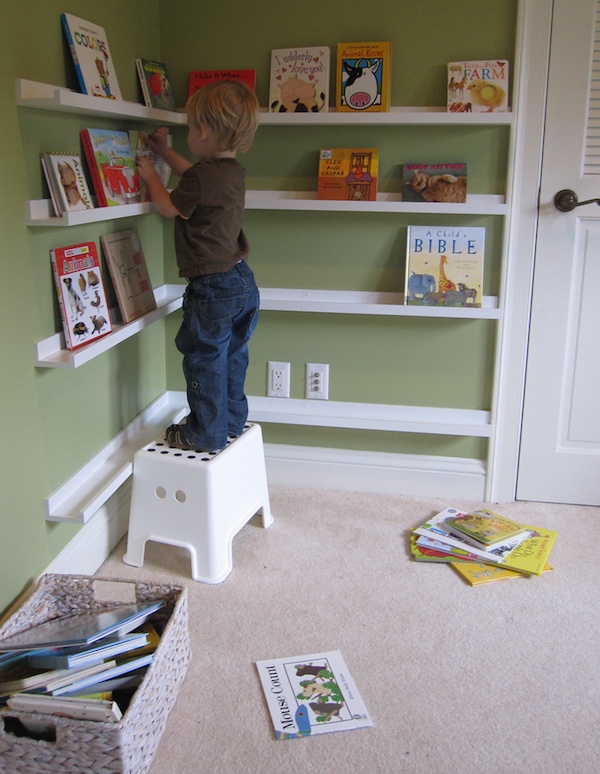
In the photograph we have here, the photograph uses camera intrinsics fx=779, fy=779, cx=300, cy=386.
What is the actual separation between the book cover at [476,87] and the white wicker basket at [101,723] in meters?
1.66

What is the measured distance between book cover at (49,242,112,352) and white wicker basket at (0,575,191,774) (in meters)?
0.61

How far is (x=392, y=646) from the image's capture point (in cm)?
195

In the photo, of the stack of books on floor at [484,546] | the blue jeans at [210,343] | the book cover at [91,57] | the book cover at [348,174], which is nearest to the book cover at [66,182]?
the book cover at [91,57]

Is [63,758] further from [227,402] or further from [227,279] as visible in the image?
[227,279]

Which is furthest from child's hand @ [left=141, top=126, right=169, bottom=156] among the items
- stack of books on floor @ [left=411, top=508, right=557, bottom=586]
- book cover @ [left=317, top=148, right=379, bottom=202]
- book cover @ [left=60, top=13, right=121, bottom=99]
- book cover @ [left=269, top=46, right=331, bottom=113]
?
stack of books on floor @ [left=411, top=508, right=557, bottom=586]

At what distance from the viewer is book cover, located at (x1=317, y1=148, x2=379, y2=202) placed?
2.49 metres

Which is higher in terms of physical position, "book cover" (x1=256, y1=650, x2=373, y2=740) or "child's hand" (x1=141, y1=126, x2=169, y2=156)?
"child's hand" (x1=141, y1=126, x2=169, y2=156)

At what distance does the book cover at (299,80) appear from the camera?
248 cm

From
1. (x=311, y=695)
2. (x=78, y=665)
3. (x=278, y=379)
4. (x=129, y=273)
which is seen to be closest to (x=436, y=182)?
(x=278, y=379)

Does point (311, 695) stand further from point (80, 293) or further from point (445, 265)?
point (445, 265)

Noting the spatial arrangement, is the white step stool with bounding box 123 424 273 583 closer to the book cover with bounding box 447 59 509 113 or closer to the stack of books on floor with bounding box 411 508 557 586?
the stack of books on floor with bounding box 411 508 557 586

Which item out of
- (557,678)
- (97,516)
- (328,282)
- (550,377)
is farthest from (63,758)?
(550,377)

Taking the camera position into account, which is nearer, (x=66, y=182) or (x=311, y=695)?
(x=311, y=695)

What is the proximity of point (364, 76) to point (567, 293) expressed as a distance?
3.13 ft
